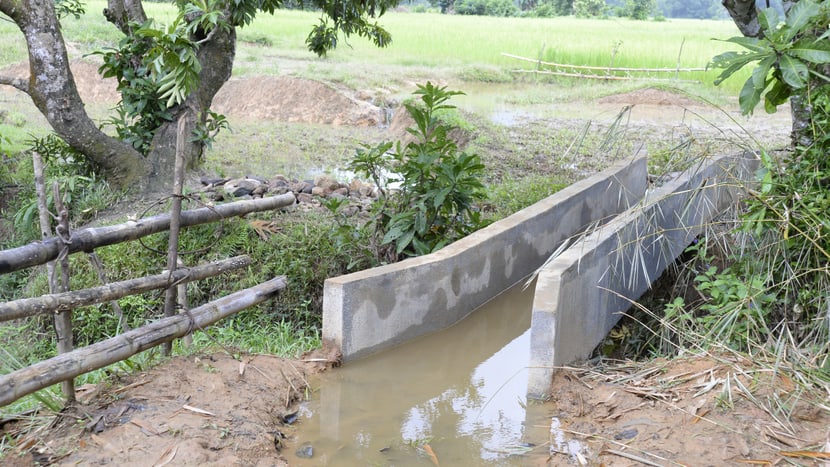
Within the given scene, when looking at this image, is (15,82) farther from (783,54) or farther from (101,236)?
(783,54)

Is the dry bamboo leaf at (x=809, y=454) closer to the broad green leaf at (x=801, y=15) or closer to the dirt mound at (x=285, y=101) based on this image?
the broad green leaf at (x=801, y=15)

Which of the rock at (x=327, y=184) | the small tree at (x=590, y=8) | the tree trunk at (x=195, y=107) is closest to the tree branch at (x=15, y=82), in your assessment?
the tree trunk at (x=195, y=107)

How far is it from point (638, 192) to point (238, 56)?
13.6 metres

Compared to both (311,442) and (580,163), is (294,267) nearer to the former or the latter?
(311,442)

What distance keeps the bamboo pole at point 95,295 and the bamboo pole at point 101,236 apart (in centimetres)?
22

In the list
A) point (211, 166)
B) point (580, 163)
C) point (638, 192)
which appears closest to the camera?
point (638, 192)

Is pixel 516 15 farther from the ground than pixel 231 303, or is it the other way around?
→ pixel 516 15

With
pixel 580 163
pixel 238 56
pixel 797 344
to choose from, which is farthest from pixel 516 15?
pixel 797 344

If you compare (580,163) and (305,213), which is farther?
(580,163)

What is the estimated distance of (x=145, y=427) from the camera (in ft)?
11.5

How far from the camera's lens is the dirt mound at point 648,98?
18.1 meters

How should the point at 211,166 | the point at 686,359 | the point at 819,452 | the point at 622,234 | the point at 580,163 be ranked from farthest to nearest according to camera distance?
the point at 580,163 < the point at 211,166 < the point at 622,234 < the point at 686,359 < the point at 819,452

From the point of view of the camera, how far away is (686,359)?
14.0ft

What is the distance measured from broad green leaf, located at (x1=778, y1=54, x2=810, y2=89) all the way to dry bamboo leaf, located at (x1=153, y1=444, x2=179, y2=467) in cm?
356
